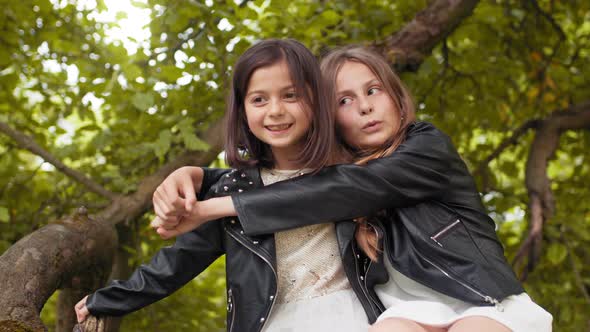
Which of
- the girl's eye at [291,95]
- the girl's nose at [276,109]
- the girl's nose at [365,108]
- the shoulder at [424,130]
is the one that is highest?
the girl's eye at [291,95]

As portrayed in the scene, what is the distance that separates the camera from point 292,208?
6.66ft

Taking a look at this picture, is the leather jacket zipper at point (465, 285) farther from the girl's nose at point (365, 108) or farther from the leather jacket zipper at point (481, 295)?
the girl's nose at point (365, 108)

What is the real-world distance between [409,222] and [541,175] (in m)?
2.26

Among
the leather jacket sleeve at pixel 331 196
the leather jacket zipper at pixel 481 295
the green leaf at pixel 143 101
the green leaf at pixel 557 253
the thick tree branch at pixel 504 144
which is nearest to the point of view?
the leather jacket zipper at pixel 481 295

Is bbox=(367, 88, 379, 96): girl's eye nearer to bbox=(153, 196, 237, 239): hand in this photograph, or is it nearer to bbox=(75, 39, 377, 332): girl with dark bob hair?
bbox=(75, 39, 377, 332): girl with dark bob hair

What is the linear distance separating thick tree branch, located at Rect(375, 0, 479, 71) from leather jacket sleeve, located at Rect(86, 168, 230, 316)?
1.61 m

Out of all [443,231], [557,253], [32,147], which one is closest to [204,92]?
[32,147]

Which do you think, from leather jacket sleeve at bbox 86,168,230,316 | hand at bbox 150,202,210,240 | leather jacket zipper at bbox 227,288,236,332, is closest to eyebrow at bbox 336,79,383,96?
leather jacket sleeve at bbox 86,168,230,316

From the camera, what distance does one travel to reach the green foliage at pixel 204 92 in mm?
3174

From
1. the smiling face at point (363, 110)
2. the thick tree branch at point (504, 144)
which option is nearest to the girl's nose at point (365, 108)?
the smiling face at point (363, 110)

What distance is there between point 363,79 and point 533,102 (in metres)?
3.20

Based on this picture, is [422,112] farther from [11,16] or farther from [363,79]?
[11,16]

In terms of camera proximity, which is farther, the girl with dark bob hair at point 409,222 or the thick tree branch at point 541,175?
the thick tree branch at point 541,175

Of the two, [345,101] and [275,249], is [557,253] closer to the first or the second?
[345,101]
